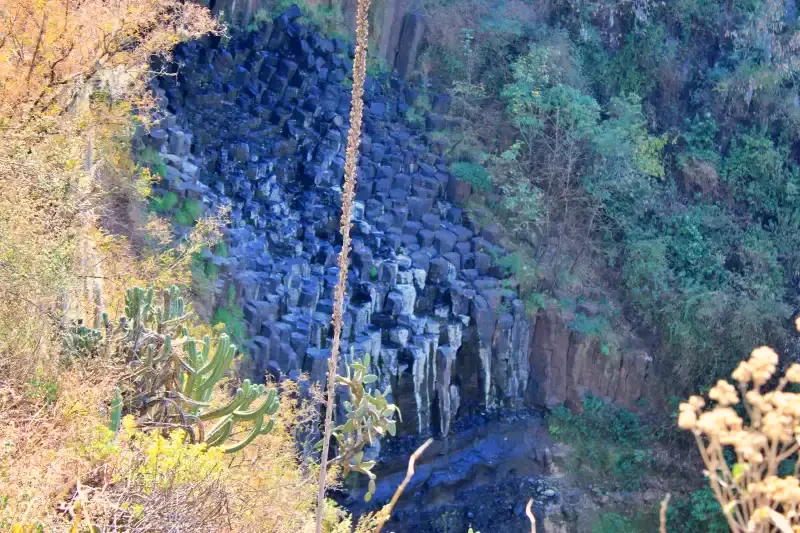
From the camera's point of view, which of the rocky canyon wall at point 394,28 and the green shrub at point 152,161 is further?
the rocky canyon wall at point 394,28

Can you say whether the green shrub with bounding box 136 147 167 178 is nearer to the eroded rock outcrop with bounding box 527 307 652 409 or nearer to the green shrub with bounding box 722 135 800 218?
the eroded rock outcrop with bounding box 527 307 652 409

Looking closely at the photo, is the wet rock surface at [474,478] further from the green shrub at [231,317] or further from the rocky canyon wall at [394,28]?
the rocky canyon wall at [394,28]

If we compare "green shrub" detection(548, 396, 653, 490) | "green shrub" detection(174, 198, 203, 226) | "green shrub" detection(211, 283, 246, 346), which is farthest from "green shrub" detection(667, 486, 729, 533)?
"green shrub" detection(174, 198, 203, 226)

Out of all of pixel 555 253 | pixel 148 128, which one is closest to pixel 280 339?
pixel 148 128

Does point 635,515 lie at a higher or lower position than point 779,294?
lower

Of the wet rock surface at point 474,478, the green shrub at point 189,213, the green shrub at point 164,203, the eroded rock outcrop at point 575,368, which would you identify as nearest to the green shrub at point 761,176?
the eroded rock outcrop at point 575,368

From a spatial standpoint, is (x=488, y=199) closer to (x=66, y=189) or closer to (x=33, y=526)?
(x=66, y=189)
